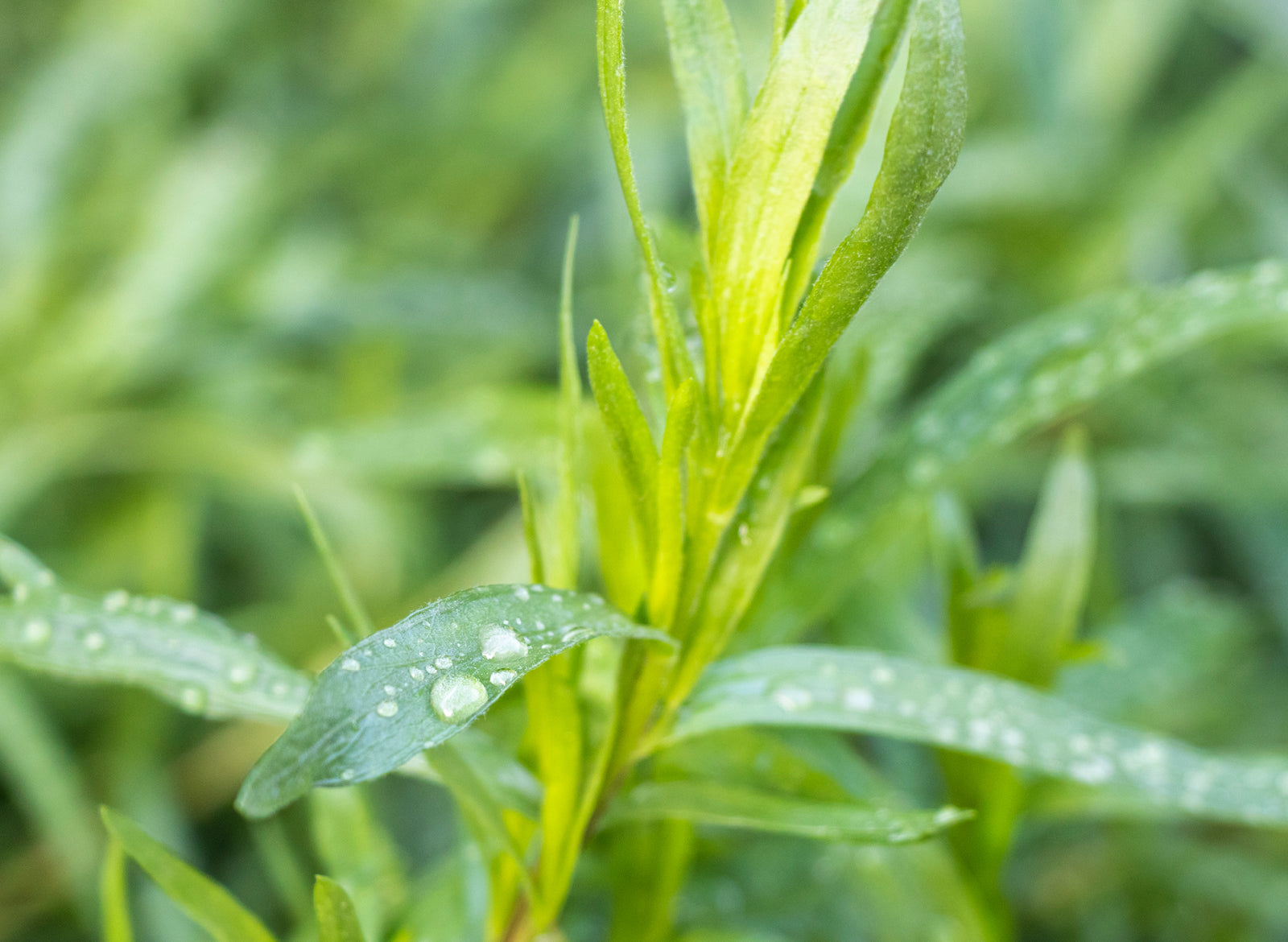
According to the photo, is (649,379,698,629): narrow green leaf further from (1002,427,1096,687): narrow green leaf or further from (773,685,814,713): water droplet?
(1002,427,1096,687): narrow green leaf

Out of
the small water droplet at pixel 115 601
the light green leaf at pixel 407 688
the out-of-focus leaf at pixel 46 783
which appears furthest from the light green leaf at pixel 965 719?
the out-of-focus leaf at pixel 46 783

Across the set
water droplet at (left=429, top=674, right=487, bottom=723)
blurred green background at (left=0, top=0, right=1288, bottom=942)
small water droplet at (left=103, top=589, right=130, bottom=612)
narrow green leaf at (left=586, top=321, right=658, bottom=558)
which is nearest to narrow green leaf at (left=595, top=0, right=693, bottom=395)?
narrow green leaf at (left=586, top=321, right=658, bottom=558)

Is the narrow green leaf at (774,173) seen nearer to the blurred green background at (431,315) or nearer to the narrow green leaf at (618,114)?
the narrow green leaf at (618,114)

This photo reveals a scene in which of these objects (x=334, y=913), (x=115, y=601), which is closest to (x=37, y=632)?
(x=115, y=601)

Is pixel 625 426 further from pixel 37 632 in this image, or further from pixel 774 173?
pixel 37 632

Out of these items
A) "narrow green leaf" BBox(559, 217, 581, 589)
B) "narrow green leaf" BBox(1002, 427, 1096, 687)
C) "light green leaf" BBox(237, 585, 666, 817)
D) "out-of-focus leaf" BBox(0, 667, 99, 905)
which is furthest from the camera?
"out-of-focus leaf" BBox(0, 667, 99, 905)

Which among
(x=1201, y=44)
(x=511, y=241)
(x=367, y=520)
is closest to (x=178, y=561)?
(x=367, y=520)
